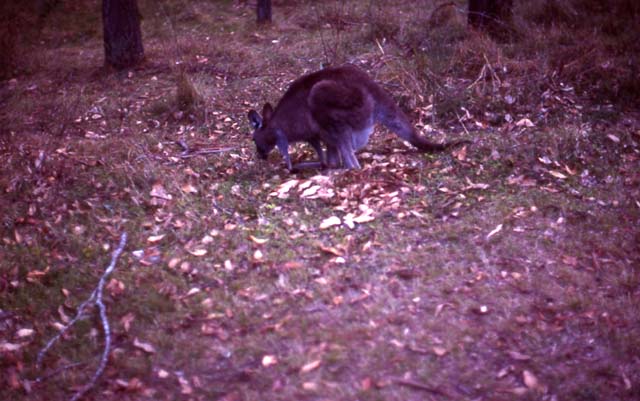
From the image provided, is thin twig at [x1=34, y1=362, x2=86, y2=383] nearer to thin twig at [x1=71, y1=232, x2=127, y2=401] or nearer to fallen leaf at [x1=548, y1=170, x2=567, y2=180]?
thin twig at [x1=71, y1=232, x2=127, y2=401]

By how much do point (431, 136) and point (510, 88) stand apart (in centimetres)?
135

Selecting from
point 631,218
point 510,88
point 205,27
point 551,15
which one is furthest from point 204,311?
point 205,27

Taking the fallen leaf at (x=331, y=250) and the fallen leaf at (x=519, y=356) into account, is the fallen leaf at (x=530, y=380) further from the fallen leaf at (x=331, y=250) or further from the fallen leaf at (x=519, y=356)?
the fallen leaf at (x=331, y=250)

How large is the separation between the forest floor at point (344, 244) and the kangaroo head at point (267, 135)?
224 mm

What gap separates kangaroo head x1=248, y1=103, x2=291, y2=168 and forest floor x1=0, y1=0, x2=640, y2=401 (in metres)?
0.22

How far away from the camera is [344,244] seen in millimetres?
5082

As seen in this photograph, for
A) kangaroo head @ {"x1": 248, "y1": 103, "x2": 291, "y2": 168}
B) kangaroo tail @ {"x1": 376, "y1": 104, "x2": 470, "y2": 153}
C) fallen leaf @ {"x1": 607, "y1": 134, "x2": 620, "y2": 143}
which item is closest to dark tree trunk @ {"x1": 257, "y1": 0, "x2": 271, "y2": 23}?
kangaroo head @ {"x1": 248, "y1": 103, "x2": 291, "y2": 168}

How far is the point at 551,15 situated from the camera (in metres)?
9.52

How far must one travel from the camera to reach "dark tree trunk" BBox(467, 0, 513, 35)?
29.8 feet

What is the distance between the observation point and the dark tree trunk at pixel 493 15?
908 cm

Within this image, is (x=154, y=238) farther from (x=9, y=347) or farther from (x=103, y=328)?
(x=9, y=347)

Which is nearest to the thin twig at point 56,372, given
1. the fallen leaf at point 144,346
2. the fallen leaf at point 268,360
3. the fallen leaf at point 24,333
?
the fallen leaf at point 144,346

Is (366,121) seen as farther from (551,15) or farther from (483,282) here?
(551,15)

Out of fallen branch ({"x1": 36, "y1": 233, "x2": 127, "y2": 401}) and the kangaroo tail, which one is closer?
fallen branch ({"x1": 36, "y1": 233, "x2": 127, "y2": 401})
